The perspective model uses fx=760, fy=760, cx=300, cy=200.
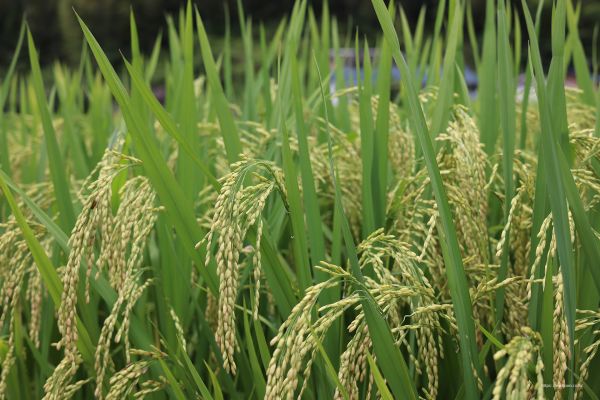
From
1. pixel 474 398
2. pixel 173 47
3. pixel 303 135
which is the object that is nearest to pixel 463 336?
pixel 474 398

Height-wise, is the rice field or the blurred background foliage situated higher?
the rice field

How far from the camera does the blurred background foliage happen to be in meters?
16.3

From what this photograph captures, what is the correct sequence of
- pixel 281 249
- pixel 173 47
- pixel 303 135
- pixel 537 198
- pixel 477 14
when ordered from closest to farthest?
pixel 537 198 < pixel 303 135 < pixel 281 249 < pixel 173 47 < pixel 477 14

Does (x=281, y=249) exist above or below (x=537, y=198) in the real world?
below

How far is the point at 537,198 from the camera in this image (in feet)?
3.53

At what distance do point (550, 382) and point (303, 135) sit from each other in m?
0.50

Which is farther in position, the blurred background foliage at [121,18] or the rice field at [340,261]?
the blurred background foliage at [121,18]

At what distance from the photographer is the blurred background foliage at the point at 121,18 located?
16297 millimetres

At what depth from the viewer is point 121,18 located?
1733 centimetres

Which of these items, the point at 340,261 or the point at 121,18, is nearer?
the point at 340,261

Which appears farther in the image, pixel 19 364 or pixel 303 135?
pixel 19 364

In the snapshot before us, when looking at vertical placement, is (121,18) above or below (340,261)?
below

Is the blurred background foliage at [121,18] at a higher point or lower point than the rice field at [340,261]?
lower

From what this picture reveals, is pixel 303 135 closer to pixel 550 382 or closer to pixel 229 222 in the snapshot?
pixel 229 222
